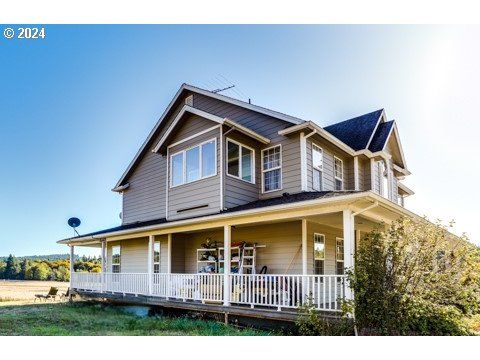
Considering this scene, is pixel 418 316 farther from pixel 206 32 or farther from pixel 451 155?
pixel 206 32

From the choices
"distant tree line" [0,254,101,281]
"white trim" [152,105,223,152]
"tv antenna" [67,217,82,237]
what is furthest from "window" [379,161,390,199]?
"distant tree line" [0,254,101,281]

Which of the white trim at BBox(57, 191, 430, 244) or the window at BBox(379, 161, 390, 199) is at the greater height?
the window at BBox(379, 161, 390, 199)

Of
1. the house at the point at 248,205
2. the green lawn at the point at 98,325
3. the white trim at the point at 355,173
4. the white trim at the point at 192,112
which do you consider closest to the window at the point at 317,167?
the house at the point at 248,205

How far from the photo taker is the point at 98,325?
11125 millimetres

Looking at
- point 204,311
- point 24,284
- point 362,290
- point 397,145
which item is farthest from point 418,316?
point 24,284

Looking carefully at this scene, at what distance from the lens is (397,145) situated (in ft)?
55.3

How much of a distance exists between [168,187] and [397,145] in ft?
30.9

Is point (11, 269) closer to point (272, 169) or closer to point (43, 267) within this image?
point (43, 267)

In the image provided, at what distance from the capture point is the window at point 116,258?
18.4 m

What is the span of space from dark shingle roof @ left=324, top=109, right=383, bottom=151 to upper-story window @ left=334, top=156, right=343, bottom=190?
3.03ft

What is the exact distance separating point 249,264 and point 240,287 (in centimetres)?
222

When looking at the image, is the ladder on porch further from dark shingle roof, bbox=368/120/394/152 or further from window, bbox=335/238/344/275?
dark shingle roof, bbox=368/120/394/152

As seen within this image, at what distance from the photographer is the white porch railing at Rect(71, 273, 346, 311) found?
30.5 ft

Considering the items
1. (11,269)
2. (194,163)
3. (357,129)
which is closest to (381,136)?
(357,129)
